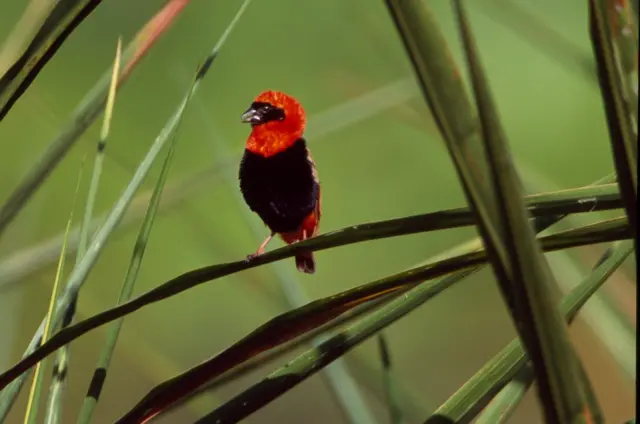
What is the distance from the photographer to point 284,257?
250 mm

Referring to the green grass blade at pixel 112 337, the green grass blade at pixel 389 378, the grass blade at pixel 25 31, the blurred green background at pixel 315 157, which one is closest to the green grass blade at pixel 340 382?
the green grass blade at pixel 389 378

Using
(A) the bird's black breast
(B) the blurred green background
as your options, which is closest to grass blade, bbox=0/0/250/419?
(A) the bird's black breast

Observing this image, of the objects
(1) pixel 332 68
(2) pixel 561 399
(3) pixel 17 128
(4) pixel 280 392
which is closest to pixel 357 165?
(1) pixel 332 68

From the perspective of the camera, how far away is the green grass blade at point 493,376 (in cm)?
27

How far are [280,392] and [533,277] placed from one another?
0.16 m

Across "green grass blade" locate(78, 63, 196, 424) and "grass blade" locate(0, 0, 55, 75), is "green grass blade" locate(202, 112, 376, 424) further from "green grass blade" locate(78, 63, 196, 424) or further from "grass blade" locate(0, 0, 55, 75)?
"grass blade" locate(0, 0, 55, 75)

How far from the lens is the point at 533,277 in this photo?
0.51 ft

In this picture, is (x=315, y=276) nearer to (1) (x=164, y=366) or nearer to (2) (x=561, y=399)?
(1) (x=164, y=366)

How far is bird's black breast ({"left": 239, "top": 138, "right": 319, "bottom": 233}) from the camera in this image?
491 millimetres

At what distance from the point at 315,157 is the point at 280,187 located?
0.46m

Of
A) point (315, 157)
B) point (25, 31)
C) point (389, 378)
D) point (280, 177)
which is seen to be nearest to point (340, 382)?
point (389, 378)

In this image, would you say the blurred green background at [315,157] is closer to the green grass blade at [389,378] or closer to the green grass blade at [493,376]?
the green grass blade at [389,378]

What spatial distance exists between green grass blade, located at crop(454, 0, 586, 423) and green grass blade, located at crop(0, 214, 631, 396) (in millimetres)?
90

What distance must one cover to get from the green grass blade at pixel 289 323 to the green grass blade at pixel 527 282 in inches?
3.5
